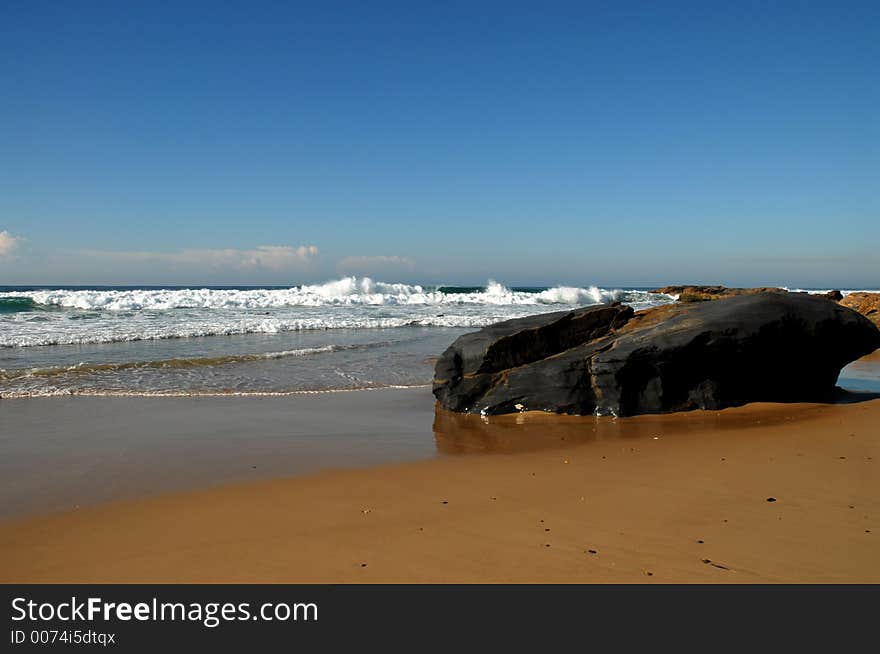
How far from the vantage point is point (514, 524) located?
12.9 ft

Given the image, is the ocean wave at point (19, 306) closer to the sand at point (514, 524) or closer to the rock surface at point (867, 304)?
the sand at point (514, 524)

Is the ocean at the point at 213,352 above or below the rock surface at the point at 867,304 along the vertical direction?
below

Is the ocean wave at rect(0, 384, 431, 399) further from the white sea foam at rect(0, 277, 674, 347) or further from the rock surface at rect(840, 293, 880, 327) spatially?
the rock surface at rect(840, 293, 880, 327)

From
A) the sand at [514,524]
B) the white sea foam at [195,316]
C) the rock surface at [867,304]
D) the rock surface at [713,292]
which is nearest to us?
the sand at [514,524]

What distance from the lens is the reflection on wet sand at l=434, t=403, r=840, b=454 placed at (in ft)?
20.9

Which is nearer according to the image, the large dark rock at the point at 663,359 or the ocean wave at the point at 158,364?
the large dark rock at the point at 663,359

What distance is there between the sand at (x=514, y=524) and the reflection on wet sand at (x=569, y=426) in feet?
1.25

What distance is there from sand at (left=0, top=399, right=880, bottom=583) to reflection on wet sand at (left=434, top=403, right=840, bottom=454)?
0.38m

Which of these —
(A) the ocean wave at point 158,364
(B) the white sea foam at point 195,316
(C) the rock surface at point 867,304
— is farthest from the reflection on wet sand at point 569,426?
(C) the rock surface at point 867,304

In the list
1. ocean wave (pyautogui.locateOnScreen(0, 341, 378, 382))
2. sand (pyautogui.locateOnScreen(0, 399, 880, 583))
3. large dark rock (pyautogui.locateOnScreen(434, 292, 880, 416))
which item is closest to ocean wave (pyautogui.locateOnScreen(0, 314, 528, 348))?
ocean wave (pyautogui.locateOnScreen(0, 341, 378, 382))

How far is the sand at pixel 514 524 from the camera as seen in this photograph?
330 cm

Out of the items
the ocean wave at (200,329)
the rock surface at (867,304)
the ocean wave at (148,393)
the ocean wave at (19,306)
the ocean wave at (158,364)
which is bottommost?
the ocean wave at (148,393)

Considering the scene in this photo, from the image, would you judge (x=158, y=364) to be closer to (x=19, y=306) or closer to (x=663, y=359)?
(x=663, y=359)
